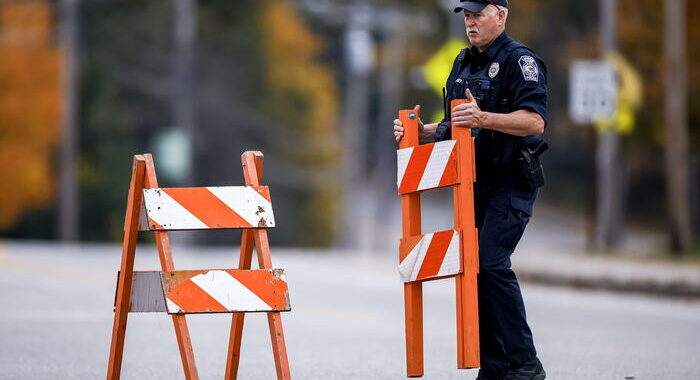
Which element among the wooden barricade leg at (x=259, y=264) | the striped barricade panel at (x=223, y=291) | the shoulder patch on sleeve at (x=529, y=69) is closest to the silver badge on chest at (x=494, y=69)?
the shoulder patch on sleeve at (x=529, y=69)

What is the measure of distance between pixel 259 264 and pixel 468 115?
1208 mm

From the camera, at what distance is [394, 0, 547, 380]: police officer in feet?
24.3

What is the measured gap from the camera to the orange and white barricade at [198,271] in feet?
23.5

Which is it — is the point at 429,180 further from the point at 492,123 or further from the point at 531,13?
the point at 531,13

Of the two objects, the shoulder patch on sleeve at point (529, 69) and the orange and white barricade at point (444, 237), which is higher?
the shoulder patch on sleeve at point (529, 69)

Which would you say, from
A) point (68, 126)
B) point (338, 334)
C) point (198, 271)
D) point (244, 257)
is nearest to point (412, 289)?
point (244, 257)

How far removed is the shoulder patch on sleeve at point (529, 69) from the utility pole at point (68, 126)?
40906 millimetres

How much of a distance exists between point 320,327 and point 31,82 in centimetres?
3522

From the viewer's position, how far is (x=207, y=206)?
729 centimetres

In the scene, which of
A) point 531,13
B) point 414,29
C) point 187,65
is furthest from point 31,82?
point 414,29

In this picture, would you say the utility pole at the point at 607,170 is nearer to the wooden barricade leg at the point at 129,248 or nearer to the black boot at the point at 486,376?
the black boot at the point at 486,376

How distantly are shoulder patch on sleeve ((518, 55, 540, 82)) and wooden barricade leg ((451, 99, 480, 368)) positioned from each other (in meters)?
0.39

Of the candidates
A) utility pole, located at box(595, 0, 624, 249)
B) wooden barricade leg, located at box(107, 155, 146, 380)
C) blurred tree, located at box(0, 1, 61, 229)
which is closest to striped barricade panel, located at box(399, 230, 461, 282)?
wooden barricade leg, located at box(107, 155, 146, 380)

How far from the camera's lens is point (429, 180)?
737cm
